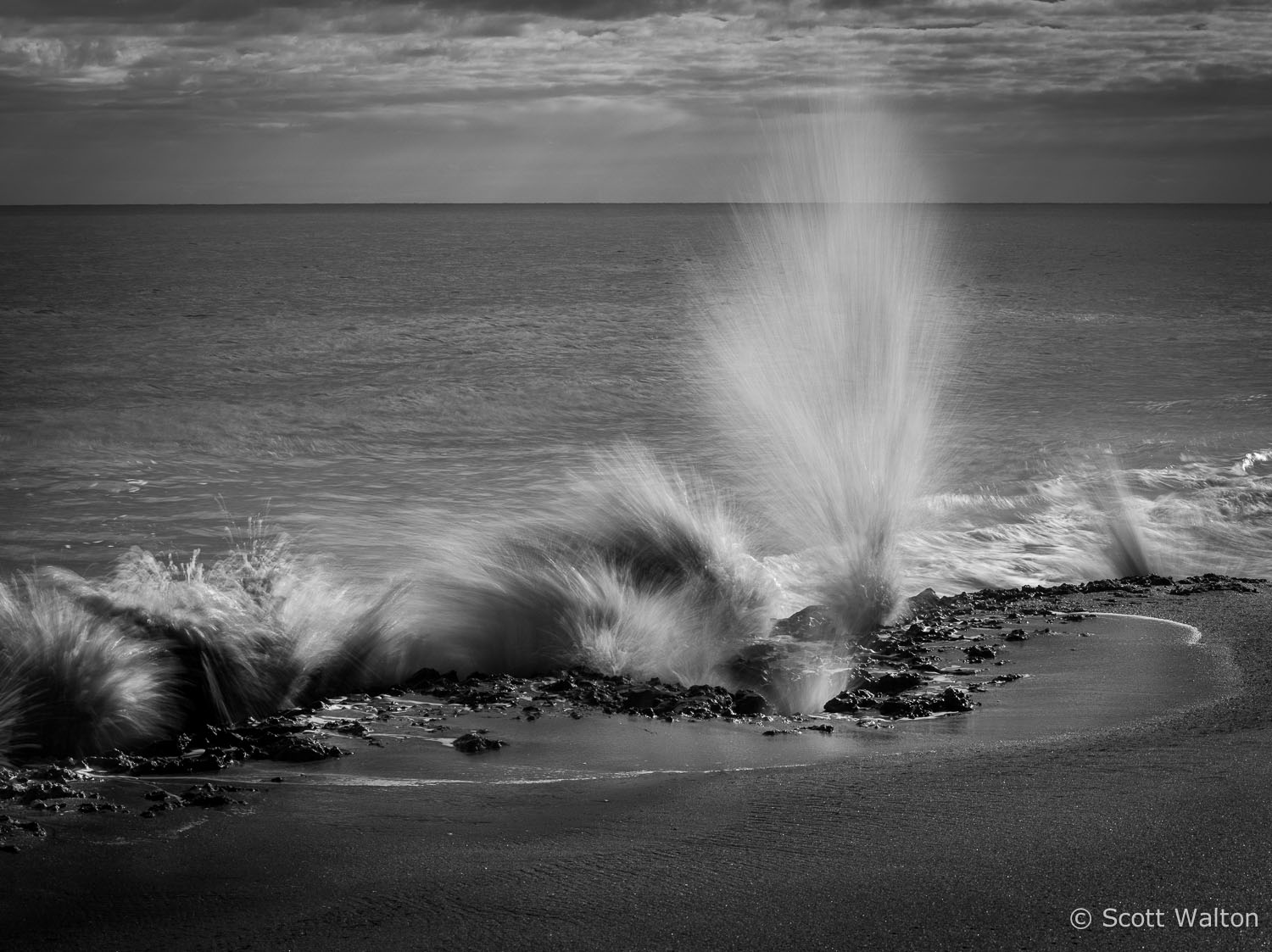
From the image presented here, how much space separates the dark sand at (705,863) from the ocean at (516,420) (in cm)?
386

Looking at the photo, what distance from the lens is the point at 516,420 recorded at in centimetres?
1795

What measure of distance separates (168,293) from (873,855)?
1784 inches

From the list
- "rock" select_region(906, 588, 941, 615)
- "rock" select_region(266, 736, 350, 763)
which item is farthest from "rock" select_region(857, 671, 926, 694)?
"rock" select_region(266, 736, 350, 763)

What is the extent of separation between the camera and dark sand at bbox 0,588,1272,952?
312 centimetres

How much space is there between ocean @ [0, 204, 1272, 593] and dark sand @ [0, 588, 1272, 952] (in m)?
3.86

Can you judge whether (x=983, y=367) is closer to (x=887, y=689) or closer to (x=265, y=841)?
(x=887, y=689)

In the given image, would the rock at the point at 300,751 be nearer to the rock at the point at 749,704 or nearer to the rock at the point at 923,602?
the rock at the point at 749,704

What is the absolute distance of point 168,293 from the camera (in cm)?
4422

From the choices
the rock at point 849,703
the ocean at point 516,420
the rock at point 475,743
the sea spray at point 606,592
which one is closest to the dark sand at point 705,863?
the rock at point 475,743

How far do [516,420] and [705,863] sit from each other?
48.2 feet

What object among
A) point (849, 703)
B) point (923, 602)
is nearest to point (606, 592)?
point (849, 703)

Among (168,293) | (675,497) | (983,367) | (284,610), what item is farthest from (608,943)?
(168,293)

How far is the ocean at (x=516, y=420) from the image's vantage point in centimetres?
1023

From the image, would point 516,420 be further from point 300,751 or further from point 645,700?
point 300,751
